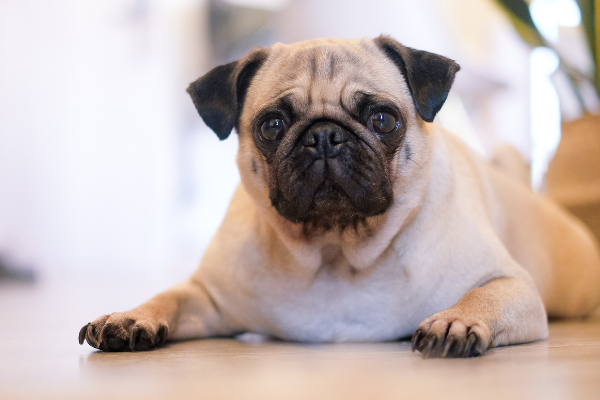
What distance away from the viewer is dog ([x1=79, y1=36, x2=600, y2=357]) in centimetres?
176

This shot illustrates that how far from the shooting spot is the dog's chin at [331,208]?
176cm

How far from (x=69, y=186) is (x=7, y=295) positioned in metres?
1.74

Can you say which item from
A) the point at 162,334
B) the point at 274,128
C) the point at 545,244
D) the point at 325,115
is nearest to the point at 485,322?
the point at 325,115

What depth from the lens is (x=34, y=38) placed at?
5816 millimetres

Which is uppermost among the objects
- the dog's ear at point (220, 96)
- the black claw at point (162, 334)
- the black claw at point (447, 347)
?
the dog's ear at point (220, 96)

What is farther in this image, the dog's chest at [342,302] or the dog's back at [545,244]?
the dog's back at [545,244]

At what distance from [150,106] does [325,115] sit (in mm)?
5081

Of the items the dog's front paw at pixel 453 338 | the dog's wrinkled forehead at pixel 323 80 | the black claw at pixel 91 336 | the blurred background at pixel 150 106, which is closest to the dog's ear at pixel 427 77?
the dog's wrinkled forehead at pixel 323 80

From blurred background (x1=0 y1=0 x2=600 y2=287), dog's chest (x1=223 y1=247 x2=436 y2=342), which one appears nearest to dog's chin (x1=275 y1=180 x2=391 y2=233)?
dog's chest (x1=223 y1=247 x2=436 y2=342)

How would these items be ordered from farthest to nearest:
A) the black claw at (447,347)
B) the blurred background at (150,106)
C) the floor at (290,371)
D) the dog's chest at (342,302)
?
the blurred background at (150,106), the dog's chest at (342,302), the black claw at (447,347), the floor at (290,371)

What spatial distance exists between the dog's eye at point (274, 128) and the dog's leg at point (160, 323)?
0.69m

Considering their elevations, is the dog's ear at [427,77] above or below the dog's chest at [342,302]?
above

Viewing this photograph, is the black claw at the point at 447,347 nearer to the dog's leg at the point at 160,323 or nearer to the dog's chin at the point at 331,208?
the dog's chin at the point at 331,208

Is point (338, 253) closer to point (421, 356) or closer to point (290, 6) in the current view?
point (421, 356)
